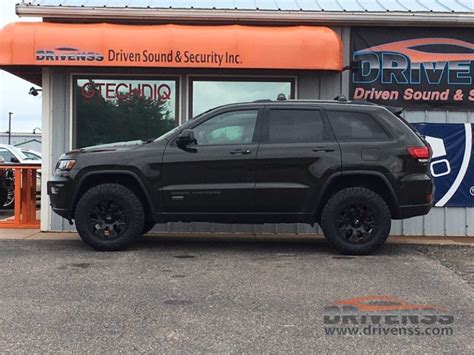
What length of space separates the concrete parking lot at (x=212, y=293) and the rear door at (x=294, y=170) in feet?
2.45

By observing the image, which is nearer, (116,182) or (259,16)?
(116,182)

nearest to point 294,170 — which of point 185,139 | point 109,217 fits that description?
point 185,139

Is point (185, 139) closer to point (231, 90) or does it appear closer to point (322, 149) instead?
point (322, 149)

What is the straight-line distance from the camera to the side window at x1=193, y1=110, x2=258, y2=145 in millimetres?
7457

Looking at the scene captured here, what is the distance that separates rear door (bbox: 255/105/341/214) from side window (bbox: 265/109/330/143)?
13mm

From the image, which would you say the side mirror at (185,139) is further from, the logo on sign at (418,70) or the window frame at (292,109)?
the logo on sign at (418,70)

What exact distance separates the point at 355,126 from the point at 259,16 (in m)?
2.93

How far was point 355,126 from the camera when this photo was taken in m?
7.42

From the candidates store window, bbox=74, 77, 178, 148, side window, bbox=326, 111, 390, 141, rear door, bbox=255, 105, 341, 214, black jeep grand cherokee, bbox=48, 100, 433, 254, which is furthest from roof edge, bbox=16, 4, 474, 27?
rear door, bbox=255, 105, 341, 214

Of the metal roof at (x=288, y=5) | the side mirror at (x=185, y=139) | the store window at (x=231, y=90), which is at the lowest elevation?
the side mirror at (x=185, y=139)

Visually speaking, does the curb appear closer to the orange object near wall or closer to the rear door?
the orange object near wall

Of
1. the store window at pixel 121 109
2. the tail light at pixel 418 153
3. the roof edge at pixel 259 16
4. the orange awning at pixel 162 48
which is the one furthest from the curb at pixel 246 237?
the roof edge at pixel 259 16

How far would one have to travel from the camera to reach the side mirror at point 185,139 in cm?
722

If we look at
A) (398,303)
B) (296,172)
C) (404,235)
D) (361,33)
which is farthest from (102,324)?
(361,33)
